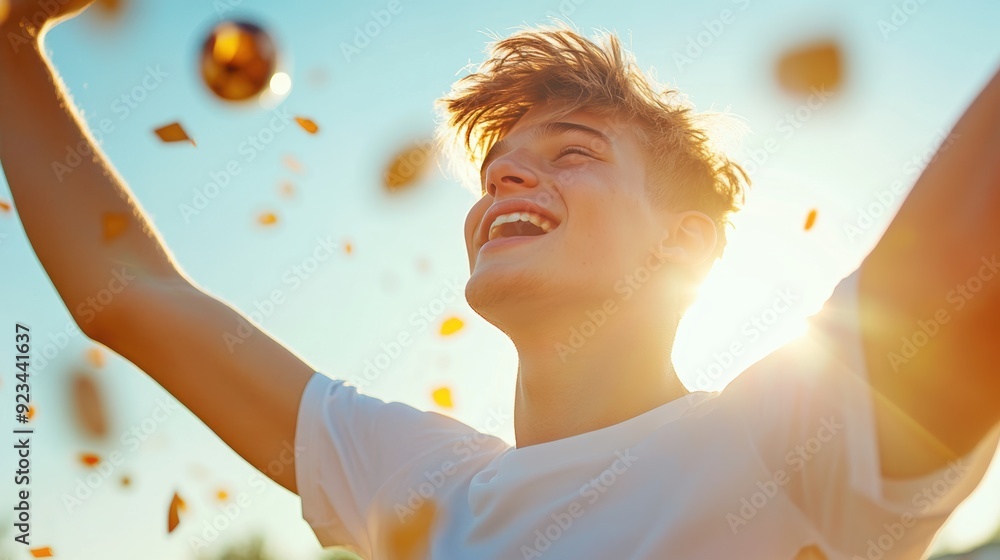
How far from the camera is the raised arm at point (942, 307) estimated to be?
179 centimetres

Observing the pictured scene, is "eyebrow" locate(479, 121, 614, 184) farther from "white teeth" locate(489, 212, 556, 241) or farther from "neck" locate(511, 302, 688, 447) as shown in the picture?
"neck" locate(511, 302, 688, 447)

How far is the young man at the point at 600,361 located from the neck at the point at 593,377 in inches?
0.4

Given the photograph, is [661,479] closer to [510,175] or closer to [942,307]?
[942,307]

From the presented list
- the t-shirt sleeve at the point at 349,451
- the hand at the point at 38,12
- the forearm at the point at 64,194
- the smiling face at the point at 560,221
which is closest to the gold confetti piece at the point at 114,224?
the forearm at the point at 64,194

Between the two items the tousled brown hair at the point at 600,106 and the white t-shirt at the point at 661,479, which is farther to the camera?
the tousled brown hair at the point at 600,106

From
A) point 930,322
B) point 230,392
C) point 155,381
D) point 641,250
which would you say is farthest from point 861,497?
point 155,381

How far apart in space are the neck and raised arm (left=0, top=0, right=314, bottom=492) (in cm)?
96

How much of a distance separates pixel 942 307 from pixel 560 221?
199cm

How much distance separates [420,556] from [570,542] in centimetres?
60

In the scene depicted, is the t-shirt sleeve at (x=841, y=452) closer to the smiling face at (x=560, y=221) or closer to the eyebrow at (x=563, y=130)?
the smiling face at (x=560, y=221)

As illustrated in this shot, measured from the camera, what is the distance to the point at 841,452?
206cm

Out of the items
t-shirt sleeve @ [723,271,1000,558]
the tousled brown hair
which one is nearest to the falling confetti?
the tousled brown hair

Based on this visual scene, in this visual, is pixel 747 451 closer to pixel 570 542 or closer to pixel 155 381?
pixel 570 542

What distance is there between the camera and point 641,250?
3.72 m
